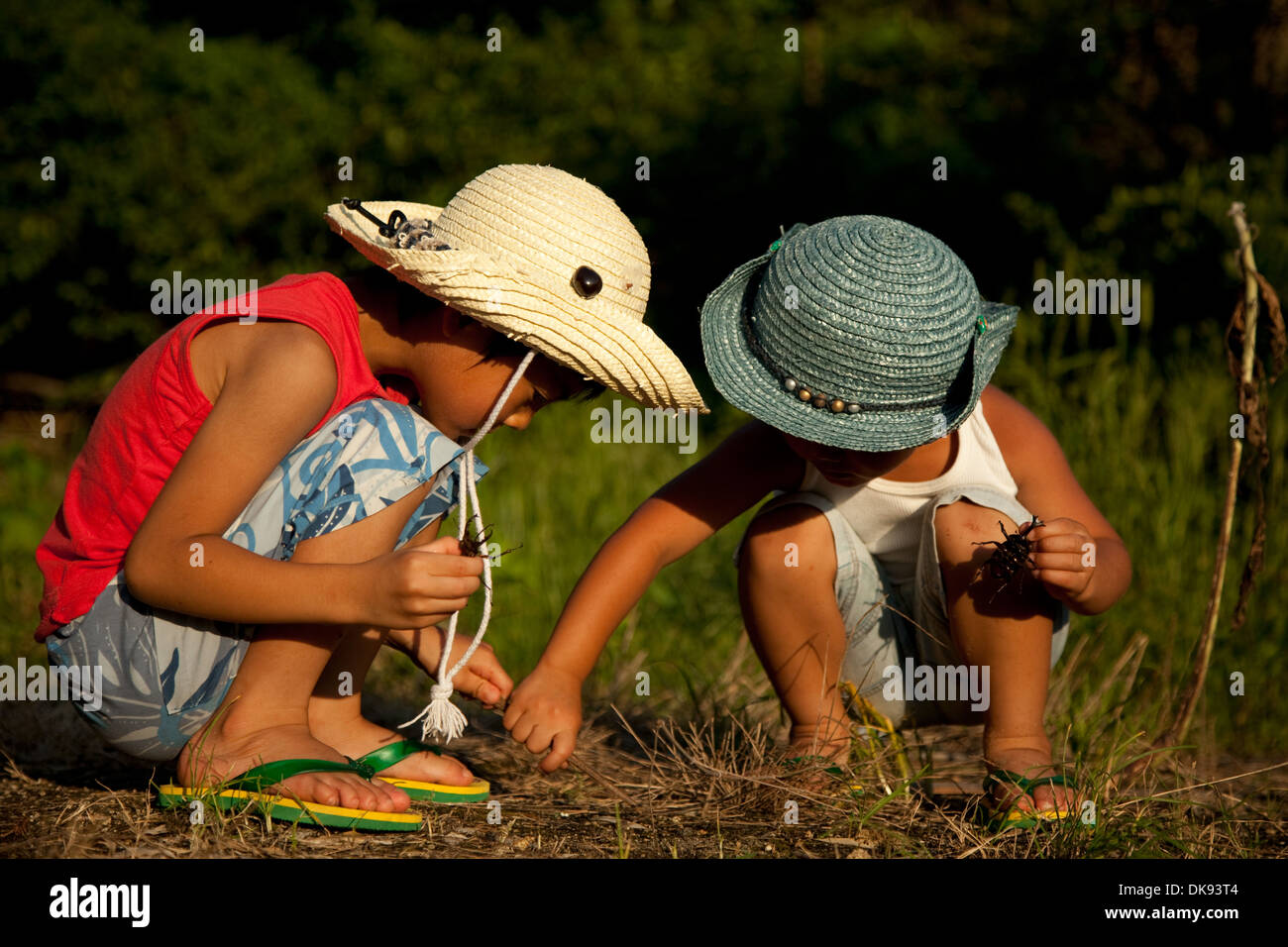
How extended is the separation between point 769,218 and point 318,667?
5463mm

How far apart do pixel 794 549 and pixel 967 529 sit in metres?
0.36

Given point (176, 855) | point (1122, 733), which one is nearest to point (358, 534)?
Result: point (176, 855)

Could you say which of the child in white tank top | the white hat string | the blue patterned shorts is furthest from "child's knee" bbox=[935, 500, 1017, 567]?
the blue patterned shorts

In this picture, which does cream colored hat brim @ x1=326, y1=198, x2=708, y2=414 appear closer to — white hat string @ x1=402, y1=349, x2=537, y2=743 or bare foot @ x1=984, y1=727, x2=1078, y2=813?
white hat string @ x1=402, y1=349, x2=537, y2=743

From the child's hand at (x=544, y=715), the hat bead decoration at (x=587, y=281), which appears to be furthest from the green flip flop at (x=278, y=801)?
the hat bead decoration at (x=587, y=281)

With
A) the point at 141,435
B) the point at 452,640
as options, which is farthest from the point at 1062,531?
the point at 141,435

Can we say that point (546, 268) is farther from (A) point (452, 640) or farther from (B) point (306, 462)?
(A) point (452, 640)

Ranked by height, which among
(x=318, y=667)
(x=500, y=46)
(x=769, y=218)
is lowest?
(x=318, y=667)

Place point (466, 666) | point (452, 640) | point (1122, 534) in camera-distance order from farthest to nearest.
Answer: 1. point (1122, 534)
2. point (466, 666)
3. point (452, 640)

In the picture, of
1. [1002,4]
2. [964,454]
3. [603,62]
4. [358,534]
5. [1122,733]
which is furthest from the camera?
[1002,4]

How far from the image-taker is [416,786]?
2.58 m

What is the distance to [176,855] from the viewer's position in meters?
2.13

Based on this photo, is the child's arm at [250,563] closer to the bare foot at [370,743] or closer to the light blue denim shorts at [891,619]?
the bare foot at [370,743]

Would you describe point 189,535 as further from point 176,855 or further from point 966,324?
point 966,324
